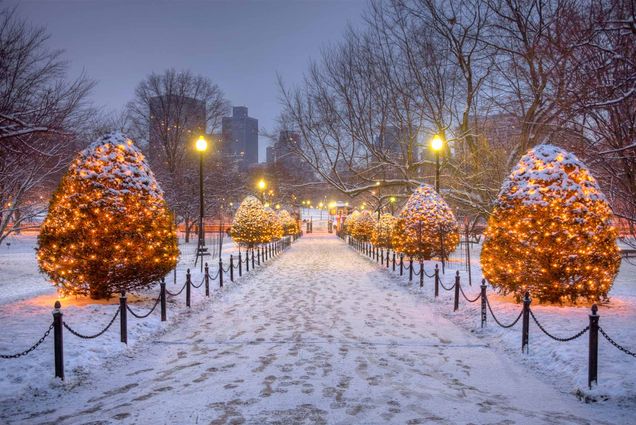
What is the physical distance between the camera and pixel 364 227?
42.3 meters

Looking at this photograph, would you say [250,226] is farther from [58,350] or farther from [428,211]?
[58,350]

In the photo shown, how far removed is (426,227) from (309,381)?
14967 millimetres

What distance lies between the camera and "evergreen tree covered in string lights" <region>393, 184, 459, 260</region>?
19734mm

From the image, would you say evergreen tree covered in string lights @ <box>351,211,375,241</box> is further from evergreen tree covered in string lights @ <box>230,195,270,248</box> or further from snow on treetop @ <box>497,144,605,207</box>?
snow on treetop @ <box>497,144,605,207</box>

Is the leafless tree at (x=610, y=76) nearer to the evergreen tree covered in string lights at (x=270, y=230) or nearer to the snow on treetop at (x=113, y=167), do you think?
the snow on treetop at (x=113, y=167)

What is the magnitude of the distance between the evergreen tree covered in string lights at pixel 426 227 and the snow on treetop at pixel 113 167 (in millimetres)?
12509

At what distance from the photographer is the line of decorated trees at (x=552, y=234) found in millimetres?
9094

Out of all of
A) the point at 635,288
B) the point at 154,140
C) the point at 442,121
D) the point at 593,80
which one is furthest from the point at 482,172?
the point at 154,140

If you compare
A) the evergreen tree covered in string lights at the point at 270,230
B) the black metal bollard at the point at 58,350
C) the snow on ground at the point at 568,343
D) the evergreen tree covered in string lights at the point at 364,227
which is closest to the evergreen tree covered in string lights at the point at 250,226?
the evergreen tree covered in string lights at the point at 270,230

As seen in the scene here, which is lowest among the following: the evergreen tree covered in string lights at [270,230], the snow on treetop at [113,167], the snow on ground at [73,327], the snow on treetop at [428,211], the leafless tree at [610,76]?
the snow on ground at [73,327]

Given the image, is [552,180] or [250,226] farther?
[250,226]

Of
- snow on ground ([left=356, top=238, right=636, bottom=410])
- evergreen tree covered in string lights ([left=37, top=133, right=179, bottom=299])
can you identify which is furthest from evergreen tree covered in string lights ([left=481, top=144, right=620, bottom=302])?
evergreen tree covered in string lights ([left=37, top=133, right=179, bottom=299])

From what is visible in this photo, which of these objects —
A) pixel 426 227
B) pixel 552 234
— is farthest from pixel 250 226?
pixel 552 234

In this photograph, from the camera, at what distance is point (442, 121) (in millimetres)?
20906
